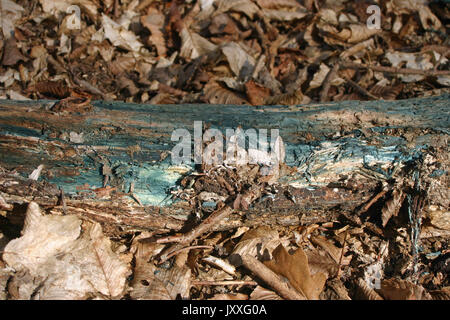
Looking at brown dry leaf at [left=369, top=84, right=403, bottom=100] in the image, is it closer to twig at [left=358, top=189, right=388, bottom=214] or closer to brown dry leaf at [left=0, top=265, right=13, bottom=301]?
twig at [left=358, top=189, right=388, bottom=214]

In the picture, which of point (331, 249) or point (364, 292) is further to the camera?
point (331, 249)

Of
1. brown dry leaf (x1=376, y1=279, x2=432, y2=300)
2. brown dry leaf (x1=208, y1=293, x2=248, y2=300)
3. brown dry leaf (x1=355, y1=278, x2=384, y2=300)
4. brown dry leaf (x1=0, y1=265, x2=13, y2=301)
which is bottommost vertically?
brown dry leaf (x1=208, y1=293, x2=248, y2=300)

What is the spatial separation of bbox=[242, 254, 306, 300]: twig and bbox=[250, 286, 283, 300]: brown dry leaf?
0.10 feet

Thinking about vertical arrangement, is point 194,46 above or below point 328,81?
above

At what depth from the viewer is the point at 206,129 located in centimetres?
187

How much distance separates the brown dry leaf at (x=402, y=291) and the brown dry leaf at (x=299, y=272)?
302mm

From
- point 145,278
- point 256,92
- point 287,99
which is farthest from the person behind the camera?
point 256,92

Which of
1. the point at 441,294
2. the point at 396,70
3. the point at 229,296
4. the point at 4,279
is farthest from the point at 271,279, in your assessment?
the point at 396,70

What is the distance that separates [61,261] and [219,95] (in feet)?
5.88

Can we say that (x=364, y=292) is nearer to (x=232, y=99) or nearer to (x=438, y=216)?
(x=438, y=216)

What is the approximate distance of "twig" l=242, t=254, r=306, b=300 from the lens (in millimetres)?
1686

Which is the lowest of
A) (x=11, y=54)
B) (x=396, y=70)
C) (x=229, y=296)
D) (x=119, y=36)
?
(x=229, y=296)

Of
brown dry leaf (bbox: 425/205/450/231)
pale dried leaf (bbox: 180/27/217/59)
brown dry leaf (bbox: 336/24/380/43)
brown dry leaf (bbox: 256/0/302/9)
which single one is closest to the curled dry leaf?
brown dry leaf (bbox: 425/205/450/231)

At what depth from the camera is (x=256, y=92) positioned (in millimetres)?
2871
